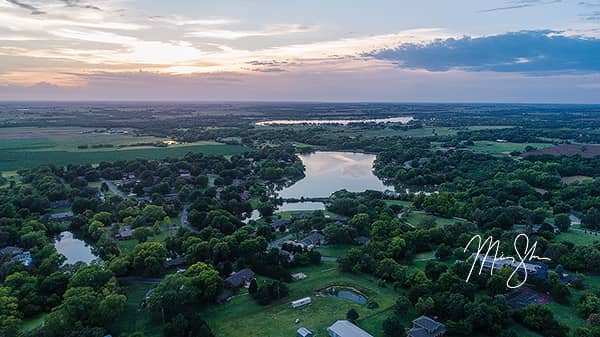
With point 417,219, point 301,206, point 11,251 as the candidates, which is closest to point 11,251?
point 11,251

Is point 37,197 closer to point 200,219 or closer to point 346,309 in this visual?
point 200,219

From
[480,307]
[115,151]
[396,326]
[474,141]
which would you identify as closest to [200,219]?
[396,326]

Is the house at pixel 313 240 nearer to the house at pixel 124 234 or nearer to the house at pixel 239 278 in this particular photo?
the house at pixel 239 278

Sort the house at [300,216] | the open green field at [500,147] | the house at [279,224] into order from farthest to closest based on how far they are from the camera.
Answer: the open green field at [500,147]
the house at [300,216]
the house at [279,224]

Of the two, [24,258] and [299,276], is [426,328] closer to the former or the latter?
[299,276]

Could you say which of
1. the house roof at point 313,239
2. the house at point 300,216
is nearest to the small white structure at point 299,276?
the house roof at point 313,239
